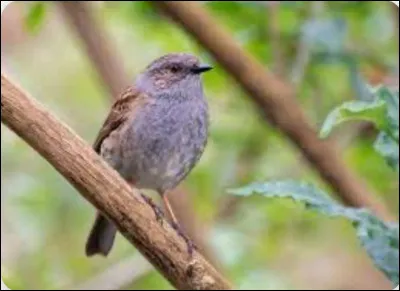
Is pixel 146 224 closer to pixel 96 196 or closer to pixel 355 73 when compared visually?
pixel 96 196

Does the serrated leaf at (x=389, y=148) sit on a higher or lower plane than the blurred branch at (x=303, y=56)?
lower

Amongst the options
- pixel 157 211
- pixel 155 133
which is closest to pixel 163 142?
pixel 155 133

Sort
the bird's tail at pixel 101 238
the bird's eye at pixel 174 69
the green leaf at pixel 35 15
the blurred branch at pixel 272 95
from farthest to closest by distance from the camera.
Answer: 1. the blurred branch at pixel 272 95
2. the green leaf at pixel 35 15
3. the bird's tail at pixel 101 238
4. the bird's eye at pixel 174 69

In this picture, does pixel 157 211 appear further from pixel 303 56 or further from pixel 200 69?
pixel 303 56

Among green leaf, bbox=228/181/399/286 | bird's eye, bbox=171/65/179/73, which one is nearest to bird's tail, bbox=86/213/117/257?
bird's eye, bbox=171/65/179/73

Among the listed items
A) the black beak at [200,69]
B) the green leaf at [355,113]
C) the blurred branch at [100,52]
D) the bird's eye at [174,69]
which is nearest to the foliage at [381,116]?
the green leaf at [355,113]

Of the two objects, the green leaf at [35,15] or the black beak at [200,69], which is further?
the green leaf at [35,15]

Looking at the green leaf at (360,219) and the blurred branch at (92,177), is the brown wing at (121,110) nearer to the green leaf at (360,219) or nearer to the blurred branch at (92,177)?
the green leaf at (360,219)

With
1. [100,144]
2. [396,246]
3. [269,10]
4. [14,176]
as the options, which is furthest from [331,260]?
[396,246]
